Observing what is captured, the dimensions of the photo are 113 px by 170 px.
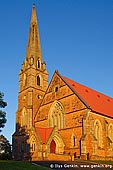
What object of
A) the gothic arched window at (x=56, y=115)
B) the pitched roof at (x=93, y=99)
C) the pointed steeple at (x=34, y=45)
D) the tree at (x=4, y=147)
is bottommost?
the tree at (x=4, y=147)

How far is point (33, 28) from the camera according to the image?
5912cm

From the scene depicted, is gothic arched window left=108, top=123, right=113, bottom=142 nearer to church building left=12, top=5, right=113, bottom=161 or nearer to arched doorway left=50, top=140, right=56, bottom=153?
church building left=12, top=5, right=113, bottom=161

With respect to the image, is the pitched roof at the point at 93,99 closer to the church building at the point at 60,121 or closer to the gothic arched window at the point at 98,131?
the church building at the point at 60,121

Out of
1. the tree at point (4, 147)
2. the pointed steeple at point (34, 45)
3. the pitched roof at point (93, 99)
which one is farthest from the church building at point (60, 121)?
the tree at point (4, 147)

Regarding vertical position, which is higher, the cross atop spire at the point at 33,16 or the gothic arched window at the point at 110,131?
the cross atop spire at the point at 33,16

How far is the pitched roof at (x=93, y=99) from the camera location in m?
42.2

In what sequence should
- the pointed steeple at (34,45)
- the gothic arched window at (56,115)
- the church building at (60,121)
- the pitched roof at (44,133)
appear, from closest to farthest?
the church building at (60,121) < the pitched roof at (44,133) < the gothic arched window at (56,115) < the pointed steeple at (34,45)

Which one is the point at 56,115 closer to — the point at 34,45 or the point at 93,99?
the point at 93,99

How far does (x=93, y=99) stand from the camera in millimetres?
45000

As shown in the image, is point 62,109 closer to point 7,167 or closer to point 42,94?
point 42,94

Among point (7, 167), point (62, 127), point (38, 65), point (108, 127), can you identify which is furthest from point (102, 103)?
point (7, 167)

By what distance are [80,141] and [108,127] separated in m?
6.08

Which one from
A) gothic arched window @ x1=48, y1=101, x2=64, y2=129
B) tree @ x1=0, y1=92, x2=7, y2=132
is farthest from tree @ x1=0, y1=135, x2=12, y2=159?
tree @ x1=0, y1=92, x2=7, y2=132

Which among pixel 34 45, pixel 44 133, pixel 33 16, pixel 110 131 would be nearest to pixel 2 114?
pixel 44 133
